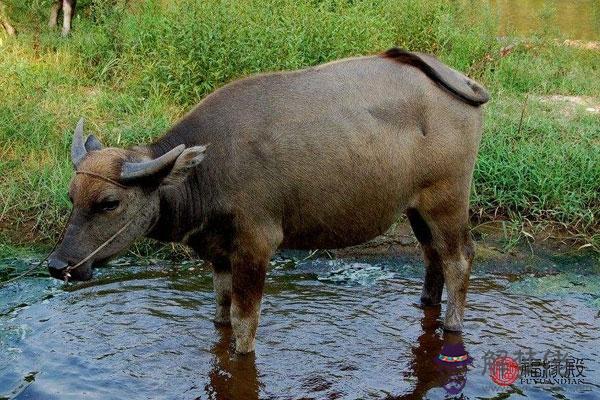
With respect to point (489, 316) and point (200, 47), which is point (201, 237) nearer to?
point (489, 316)

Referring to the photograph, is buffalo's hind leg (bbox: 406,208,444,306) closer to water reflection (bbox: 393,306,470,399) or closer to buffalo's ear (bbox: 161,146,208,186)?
water reflection (bbox: 393,306,470,399)

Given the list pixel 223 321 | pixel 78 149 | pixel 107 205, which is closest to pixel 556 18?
pixel 223 321

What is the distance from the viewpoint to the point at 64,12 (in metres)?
9.22

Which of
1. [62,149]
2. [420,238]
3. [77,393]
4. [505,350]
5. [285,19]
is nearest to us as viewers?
[77,393]

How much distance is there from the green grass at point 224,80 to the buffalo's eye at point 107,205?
2.35 m

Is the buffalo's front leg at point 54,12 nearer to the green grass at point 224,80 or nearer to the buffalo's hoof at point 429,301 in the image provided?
the green grass at point 224,80

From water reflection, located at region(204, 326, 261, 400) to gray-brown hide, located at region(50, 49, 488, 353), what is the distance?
0.08m

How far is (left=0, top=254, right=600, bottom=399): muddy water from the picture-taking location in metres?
4.19

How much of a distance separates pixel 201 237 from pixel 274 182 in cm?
50

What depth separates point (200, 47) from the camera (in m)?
7.20

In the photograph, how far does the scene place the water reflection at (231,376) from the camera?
163 inches

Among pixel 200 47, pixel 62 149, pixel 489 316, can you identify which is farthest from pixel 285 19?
pixel 489 316

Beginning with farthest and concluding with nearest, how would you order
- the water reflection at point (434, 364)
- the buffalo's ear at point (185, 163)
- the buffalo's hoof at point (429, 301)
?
the buffalo's hoof at point (429, 301) < the water reflection at point (434, 364) < the buffalo's ear at point (185, 163)

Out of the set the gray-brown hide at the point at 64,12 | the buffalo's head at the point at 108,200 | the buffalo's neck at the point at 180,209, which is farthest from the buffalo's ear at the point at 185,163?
the gray-brown hide at the point at 64,12
